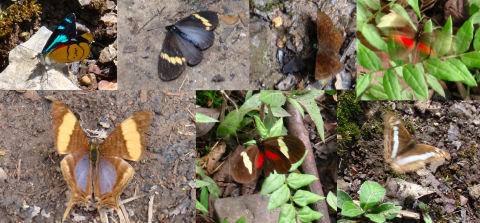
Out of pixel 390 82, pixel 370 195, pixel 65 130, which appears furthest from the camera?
pixel 370 195

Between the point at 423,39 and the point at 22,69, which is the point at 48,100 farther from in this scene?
the point at 423,39

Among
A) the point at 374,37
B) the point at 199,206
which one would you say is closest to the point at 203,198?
the point at 199,206

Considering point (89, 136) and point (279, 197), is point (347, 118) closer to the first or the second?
point (279, 197)

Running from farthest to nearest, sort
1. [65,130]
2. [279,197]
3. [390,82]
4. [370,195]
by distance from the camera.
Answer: [370,195] < [390,82] < [279,197] < [65,130]

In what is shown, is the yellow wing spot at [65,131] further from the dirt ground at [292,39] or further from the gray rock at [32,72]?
the dirt ground at [292,39]

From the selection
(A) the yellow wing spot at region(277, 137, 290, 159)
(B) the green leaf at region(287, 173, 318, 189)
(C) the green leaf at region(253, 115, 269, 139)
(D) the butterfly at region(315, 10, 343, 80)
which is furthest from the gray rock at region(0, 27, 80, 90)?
(D) the butterfly at region(315, 10, 343, 80)

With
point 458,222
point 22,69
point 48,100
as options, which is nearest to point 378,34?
point 458,222
